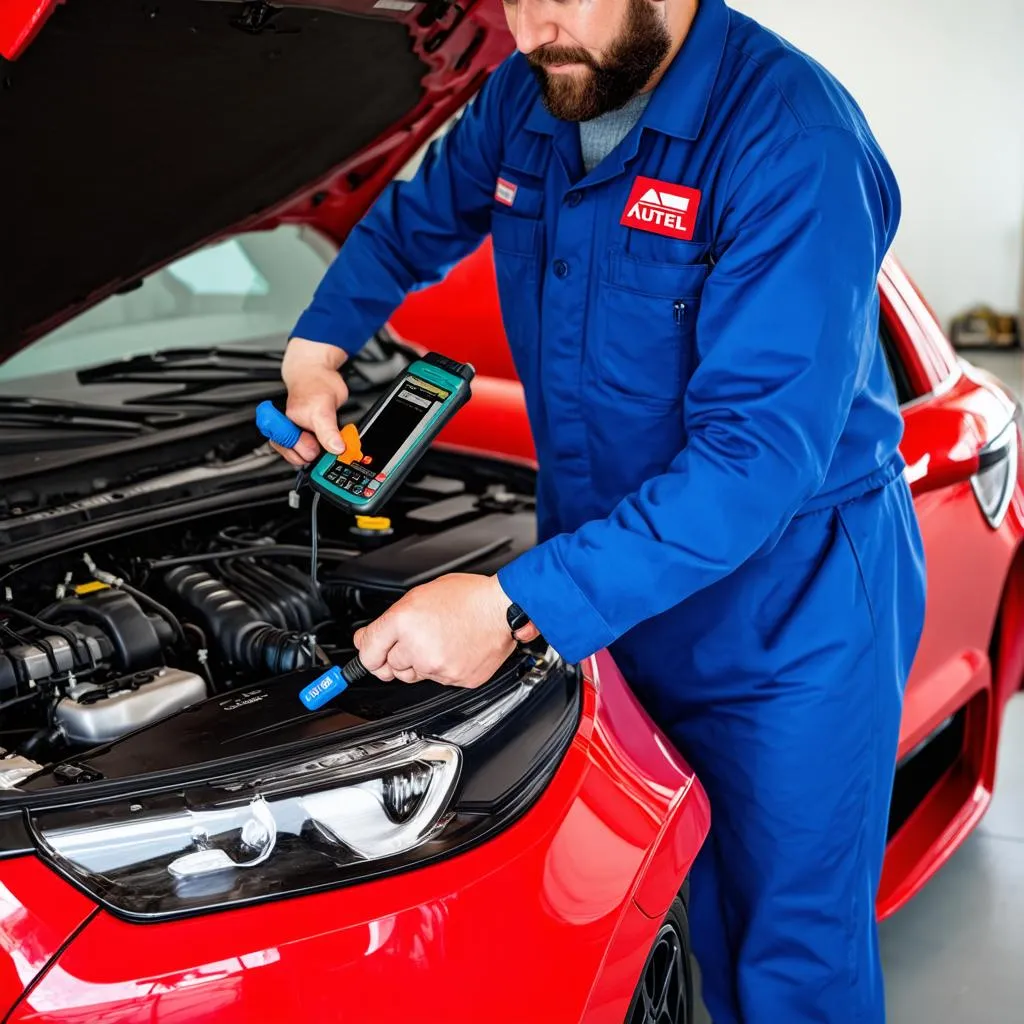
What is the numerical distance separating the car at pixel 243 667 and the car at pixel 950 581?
0.68m

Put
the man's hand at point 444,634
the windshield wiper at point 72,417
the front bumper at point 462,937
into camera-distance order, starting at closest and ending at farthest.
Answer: the front bumper at point 462,937 → the man's hand at point 444,634 → the windshield wiper at point 72,417

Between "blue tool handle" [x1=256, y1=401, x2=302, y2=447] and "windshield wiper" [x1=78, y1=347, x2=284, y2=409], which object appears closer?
"blue tool handle" [x1=256, y1=401, x2=302, y2=447]

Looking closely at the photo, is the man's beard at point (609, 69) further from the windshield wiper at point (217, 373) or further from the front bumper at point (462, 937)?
the windshield wiper at point (217, 373)

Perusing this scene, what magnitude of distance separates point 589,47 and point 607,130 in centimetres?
20

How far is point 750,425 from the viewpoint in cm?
120

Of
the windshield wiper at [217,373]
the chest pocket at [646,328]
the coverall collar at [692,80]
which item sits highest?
the coverall collar at [692,80]

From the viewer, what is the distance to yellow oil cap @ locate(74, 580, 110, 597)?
1537mm

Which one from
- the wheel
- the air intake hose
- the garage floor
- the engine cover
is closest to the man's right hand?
the air intake hose

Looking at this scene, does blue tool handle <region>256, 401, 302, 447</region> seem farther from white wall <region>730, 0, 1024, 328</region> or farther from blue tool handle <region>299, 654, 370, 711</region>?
white wall <region>730, 0, 1024, 328</region>

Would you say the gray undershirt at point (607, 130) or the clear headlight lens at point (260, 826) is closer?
the clear headlight lens at point (260, 826)

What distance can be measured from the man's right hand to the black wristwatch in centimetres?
40

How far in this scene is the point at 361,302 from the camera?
1.72 meters

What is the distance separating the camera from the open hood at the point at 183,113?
1.32 meters

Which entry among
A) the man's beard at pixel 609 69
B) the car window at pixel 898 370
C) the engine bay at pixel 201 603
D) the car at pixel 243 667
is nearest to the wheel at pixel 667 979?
the car at pixel 243 667
